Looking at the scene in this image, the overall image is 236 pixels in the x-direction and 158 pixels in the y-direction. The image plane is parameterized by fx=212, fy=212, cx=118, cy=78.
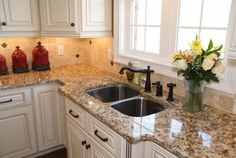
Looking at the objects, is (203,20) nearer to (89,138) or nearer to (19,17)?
(89,138)

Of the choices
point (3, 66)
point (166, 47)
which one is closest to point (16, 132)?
point (3, 66)

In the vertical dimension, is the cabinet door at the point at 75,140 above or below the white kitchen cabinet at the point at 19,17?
below

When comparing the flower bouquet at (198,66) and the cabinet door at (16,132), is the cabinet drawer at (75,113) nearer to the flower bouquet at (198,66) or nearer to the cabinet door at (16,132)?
the cabinet door at (16,132)

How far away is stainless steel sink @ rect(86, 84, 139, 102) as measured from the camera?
197 cm

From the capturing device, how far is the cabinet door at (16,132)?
2.05 meters

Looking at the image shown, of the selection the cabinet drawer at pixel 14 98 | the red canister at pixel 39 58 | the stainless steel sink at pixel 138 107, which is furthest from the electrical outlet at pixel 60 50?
the stainless steel sink at pixel 138 107

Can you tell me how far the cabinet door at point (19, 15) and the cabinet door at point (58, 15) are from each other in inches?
3.5

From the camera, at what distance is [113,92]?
2049 millimetres

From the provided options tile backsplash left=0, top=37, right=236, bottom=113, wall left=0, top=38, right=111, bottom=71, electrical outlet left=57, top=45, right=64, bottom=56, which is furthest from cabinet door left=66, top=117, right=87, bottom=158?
electrical outlet left=57, top=45, right=64, bottom=56

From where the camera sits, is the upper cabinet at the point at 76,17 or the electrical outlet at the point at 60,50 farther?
the electrical outlet at the point at 60,50

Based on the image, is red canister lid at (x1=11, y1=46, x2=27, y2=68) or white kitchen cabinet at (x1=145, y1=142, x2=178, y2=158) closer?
white kitchen cabinet at (x1=145, y1=142, x2=178, y2=158)

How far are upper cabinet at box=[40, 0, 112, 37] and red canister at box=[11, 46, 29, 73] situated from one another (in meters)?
0.35

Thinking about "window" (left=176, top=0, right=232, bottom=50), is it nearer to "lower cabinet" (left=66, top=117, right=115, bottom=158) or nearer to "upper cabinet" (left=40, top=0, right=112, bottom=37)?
"upper cabinet" (left=40, top=0, right=112, bottom=37)

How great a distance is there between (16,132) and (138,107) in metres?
1.28
